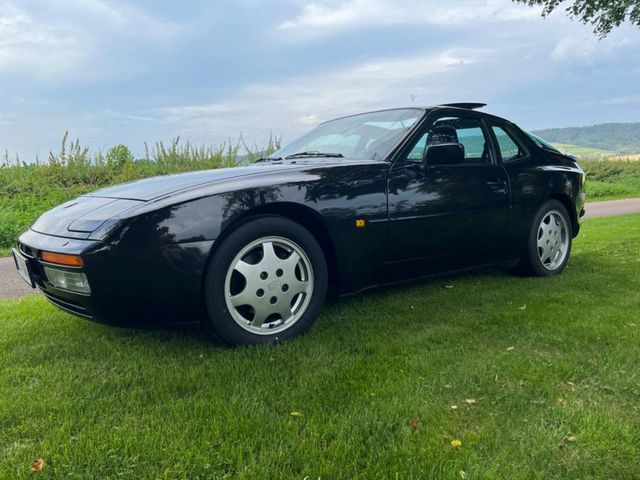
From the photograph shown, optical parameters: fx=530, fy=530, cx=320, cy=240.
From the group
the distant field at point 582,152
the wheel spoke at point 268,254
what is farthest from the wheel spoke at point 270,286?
the distant field at point 582,152

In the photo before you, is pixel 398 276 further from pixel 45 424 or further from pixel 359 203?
pixel 45 424

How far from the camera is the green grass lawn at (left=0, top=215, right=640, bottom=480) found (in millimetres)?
1832

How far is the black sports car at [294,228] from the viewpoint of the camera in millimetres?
2617

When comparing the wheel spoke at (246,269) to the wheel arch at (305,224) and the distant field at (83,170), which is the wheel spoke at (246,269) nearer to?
the wheel arch at (305,224)

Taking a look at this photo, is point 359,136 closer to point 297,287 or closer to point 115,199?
point 297,287

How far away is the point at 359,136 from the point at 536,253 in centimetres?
188

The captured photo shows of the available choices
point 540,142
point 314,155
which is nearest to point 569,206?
point 540,142

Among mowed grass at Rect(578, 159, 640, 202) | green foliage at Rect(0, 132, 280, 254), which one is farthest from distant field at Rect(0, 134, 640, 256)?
mowed grass at Rect(578, 159, 640, 202)

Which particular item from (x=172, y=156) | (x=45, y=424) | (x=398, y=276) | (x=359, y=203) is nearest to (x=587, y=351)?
(x=398, y=276)

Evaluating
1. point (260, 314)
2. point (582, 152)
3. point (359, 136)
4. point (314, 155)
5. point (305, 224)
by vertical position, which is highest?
point (359, 136)

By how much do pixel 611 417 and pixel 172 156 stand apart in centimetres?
1129

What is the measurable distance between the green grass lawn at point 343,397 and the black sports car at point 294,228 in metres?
0.28

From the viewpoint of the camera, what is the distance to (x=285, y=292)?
297 centimetres

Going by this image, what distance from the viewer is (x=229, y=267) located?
9.12ft
